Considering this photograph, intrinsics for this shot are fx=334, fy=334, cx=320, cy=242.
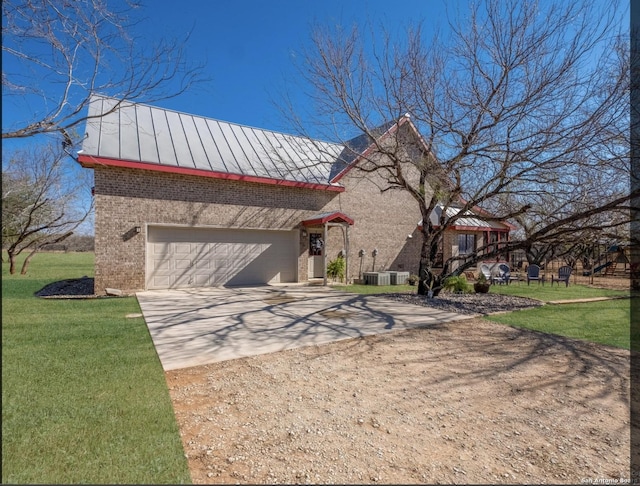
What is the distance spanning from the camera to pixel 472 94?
27.5 ft

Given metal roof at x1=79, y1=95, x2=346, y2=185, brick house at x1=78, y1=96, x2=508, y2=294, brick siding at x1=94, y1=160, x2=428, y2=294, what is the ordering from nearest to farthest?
brick siding at x1=94, y1=160, x2=428, y2=294
brick house at x1=78, y1=96, x2=508, y2=294
metal roof at x1=79, y1=95, x2=346, y2=185

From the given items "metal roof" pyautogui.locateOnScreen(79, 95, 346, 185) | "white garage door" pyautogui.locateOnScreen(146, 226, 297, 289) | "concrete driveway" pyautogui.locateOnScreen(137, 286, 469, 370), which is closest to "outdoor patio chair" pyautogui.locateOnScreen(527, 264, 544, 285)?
"concrete driveway" pyautogui.locateOnScreen(137, 286, 469, 370)

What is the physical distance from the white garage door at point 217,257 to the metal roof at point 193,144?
2.34 m

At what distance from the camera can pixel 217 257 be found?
12.3m

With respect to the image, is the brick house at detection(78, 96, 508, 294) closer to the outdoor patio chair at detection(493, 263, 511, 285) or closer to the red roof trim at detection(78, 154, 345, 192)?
the red roof trim at detection(78, 154, 345, 192)

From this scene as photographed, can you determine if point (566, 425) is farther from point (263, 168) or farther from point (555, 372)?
point (263, 168)

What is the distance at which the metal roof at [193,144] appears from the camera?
34.9ft

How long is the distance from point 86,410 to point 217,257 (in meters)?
9.37

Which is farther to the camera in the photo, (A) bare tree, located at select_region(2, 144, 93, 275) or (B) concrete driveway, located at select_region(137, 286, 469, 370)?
(A) bare tree, located at select_region(2, 144, 93, 275)

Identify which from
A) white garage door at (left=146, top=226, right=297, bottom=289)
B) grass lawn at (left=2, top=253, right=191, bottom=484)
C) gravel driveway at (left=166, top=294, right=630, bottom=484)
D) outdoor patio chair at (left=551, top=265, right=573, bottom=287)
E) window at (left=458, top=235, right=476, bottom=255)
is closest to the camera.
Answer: grass lawn at (left=2, top=253, right=191, bottom=484)

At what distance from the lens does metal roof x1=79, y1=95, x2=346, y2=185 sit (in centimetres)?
1065

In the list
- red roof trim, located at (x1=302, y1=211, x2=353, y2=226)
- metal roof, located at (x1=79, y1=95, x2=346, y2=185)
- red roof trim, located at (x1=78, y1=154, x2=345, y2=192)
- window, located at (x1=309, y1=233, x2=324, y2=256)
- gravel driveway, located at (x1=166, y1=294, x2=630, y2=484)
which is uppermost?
metal roof, located at (x1=79, y1=95, x2=346, y2=185)

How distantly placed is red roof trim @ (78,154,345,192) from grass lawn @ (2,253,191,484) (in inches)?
216

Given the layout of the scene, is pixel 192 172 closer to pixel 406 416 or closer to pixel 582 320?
pixel 406 416
